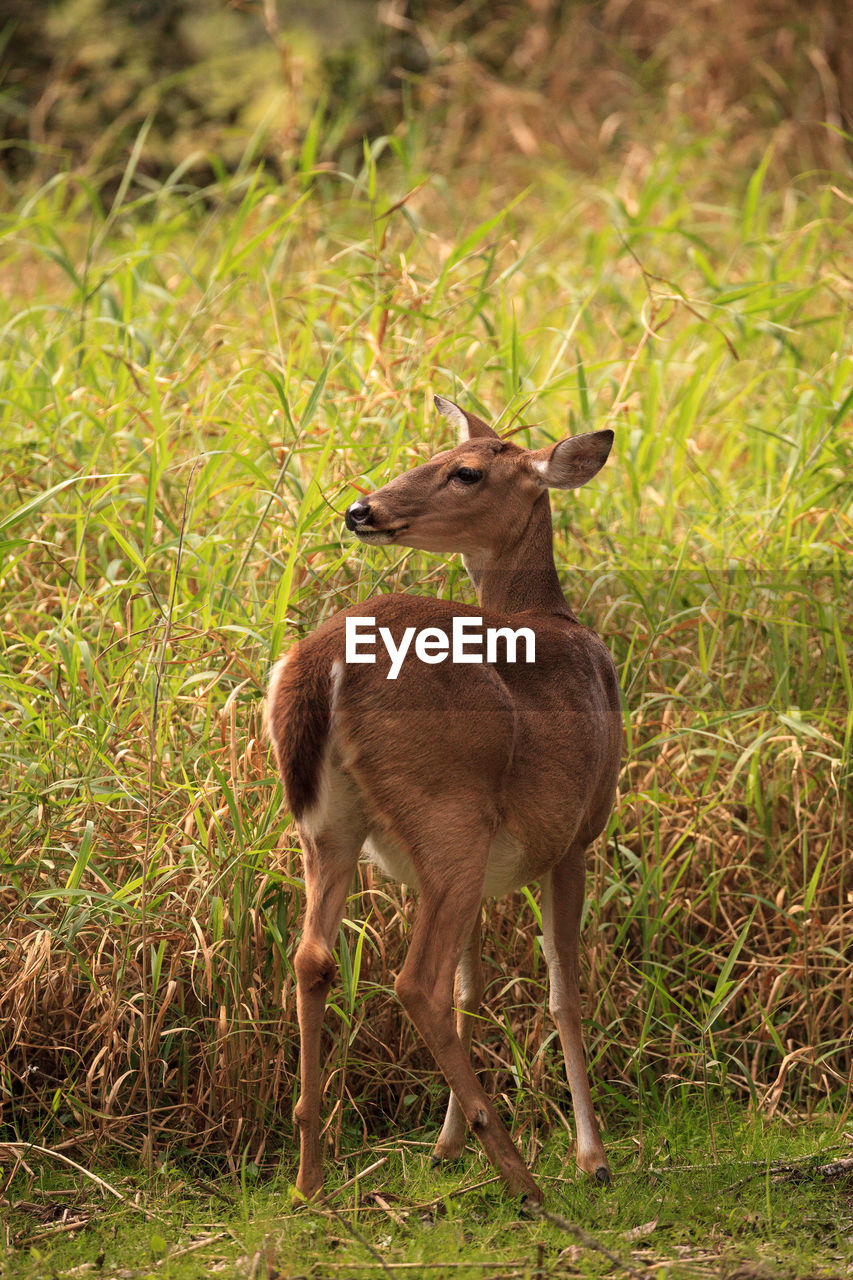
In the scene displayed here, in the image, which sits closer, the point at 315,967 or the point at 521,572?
the point at 315,967

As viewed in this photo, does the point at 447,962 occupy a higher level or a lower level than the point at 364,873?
higher

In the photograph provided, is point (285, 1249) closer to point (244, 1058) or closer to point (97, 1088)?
point (244, 1058)

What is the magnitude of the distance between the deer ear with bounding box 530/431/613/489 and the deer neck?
106mm

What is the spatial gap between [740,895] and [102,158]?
7.19 metres

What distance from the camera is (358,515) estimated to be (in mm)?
3029

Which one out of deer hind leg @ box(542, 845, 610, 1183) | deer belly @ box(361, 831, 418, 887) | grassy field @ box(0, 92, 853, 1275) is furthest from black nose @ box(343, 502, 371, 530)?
deer hind leg @ box(542, 845, 610, 1183)

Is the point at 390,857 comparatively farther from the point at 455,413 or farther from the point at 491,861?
the point at 455,413

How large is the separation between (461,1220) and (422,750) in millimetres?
946

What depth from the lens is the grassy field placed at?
3297 mm

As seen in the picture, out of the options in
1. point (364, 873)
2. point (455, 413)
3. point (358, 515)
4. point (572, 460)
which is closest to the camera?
point (358, 515)

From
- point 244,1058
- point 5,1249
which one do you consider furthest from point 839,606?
point 5,1249

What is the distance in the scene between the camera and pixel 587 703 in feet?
10.2

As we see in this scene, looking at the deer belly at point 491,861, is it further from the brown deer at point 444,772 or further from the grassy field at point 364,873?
the grassy field at point 364,873

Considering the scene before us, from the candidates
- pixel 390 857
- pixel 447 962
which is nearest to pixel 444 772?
pixel 390 857
